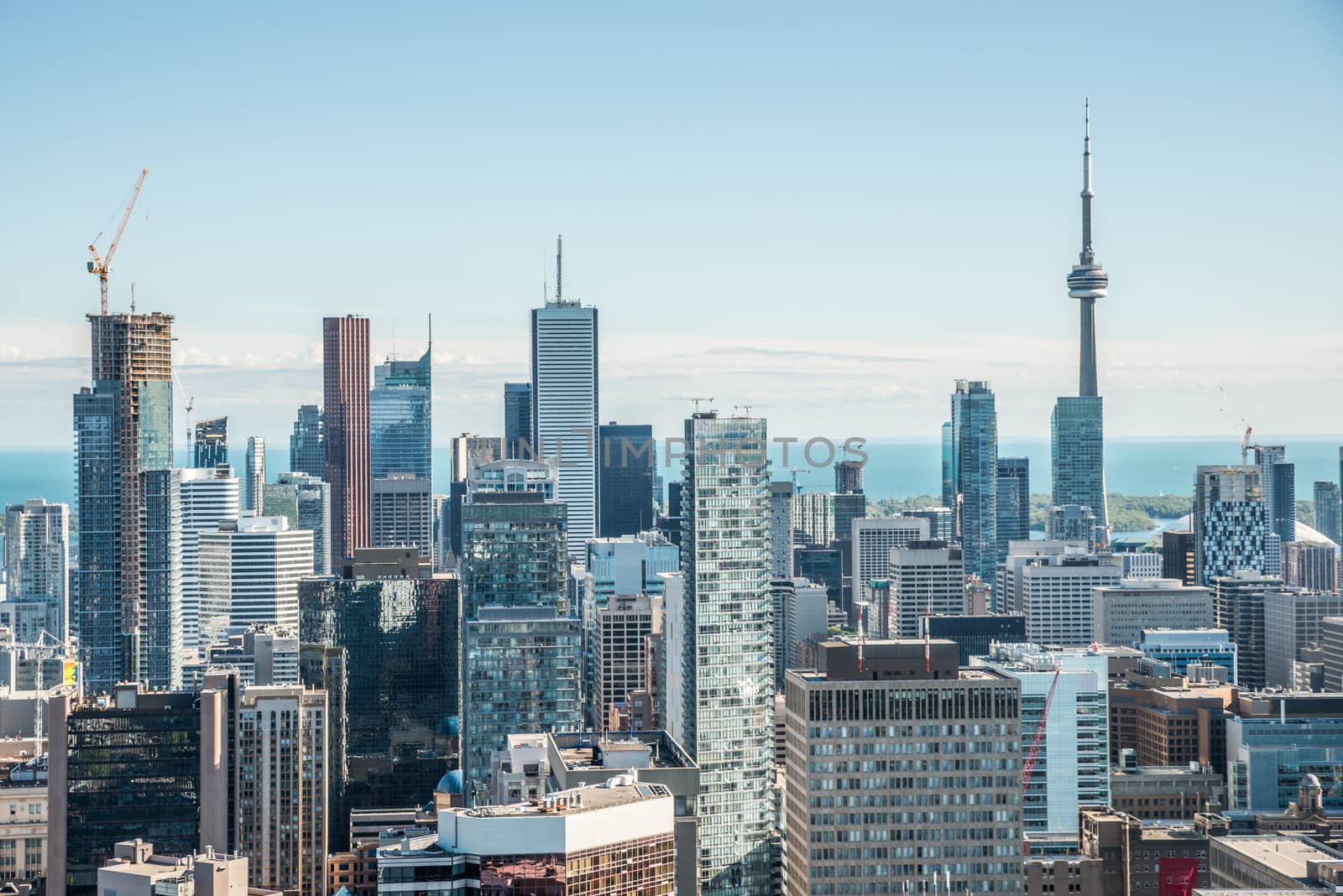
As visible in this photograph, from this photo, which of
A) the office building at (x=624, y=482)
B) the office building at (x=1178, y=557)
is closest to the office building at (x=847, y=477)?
the office building at (x=624, y=482)

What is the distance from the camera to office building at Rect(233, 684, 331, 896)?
35875 mm

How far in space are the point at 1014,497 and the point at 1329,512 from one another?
2339 cm

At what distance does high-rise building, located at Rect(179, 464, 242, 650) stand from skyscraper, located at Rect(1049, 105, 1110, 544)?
47.4 metres

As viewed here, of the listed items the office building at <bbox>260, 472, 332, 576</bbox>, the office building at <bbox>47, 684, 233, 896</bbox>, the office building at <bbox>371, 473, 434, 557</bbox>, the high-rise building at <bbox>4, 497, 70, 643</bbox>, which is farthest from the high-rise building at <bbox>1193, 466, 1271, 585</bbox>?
the office building at <bbox>47, 684, 233, 896</bbox>

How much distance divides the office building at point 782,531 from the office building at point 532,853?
52590 mm

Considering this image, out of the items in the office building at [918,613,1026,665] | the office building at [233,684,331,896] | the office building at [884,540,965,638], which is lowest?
the office building at [233,684,331,896]

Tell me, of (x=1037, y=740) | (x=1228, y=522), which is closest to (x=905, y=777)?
(x=1037, y=740)

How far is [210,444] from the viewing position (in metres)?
84.2

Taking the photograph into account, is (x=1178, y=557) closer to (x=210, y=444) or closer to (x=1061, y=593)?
(x=1061, y=593)

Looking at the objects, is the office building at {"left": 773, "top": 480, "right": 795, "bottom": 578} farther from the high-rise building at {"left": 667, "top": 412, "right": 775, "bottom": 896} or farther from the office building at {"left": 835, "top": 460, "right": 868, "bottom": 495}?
the high-rise building at {"left": 667, "top": 412, "right": 775, "bottom": 896}

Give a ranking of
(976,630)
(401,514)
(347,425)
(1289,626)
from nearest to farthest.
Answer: (976,630), (1289,626), (401,514), (347,425)

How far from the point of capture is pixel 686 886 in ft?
89.8

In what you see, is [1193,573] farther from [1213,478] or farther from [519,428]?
[519,428]

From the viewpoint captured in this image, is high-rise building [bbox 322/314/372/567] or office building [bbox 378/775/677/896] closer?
office building [bbox 378/775/677/896]
